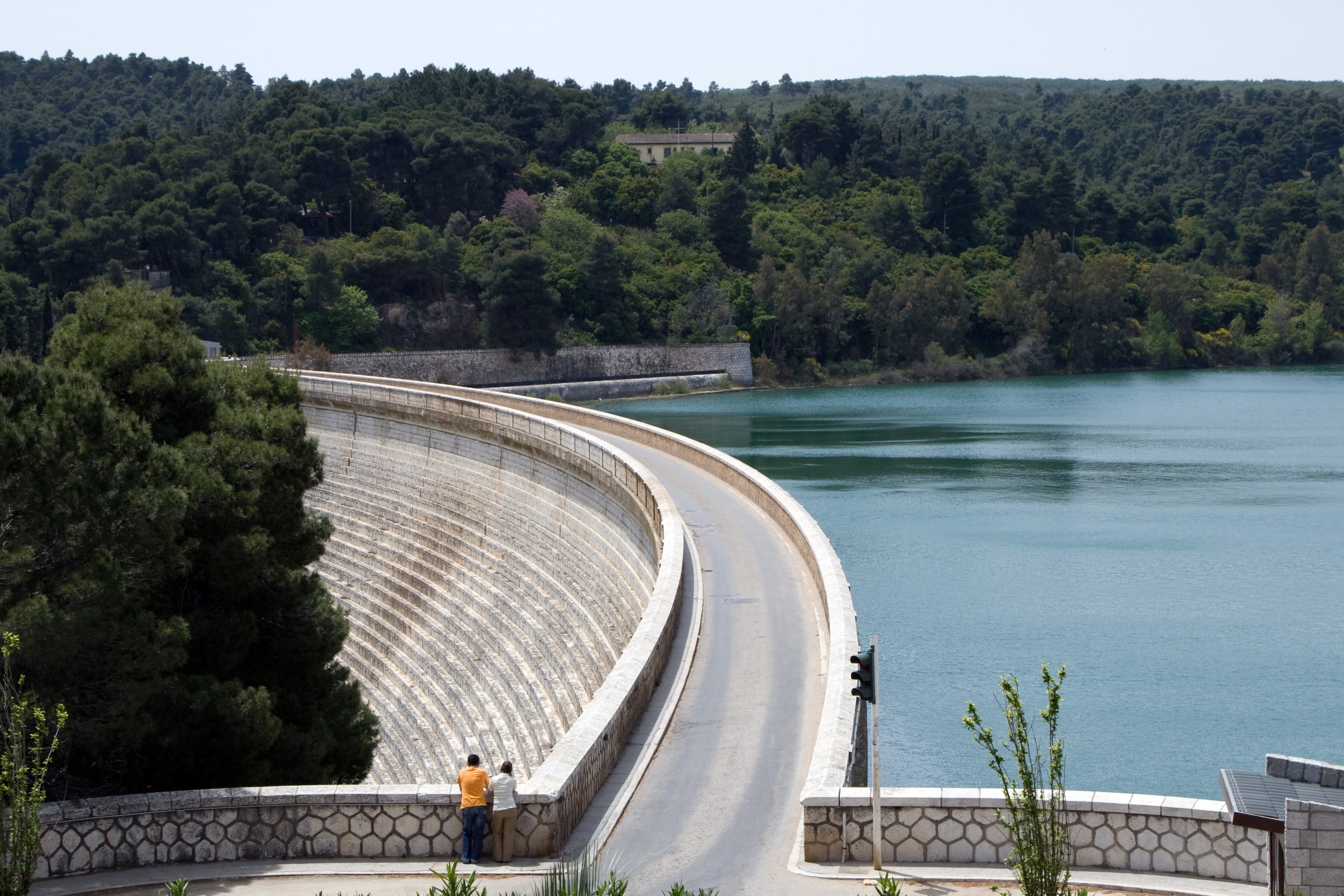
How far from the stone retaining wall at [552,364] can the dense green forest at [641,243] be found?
51.9 inches

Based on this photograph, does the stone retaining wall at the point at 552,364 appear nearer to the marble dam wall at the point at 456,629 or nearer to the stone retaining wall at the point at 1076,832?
the marble dam wall at the point at 456,629

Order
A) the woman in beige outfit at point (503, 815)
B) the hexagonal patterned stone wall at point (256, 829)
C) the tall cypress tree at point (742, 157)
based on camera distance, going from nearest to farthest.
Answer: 1. the woman in beige outfit at point (503, 815)
2. the hexagonal patterned stone wall at point (256, 829)
3. the tall cypress tree at point (742, 157)

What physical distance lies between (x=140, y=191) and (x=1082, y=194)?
98.4 m

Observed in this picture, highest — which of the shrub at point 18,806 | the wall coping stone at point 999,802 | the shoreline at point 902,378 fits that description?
the shrub at point 18,806

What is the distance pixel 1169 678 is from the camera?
3194 cm

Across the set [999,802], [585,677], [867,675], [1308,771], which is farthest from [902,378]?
[1308,771]

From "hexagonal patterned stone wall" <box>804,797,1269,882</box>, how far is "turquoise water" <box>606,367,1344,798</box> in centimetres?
1478

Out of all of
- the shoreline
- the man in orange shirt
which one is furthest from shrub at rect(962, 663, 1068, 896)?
the shoreline

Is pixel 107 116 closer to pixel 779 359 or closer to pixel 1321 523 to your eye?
pixel 779 359

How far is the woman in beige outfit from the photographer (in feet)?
39.5

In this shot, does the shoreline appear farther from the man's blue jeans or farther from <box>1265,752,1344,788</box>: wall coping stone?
<box>1265,752,1344,788</box>: wall coping stone

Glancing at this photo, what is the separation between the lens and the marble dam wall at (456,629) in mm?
12539

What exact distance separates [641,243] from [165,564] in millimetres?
101103

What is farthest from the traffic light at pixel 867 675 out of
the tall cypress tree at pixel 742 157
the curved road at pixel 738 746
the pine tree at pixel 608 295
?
the tall cypress tree at pixel 742 157
